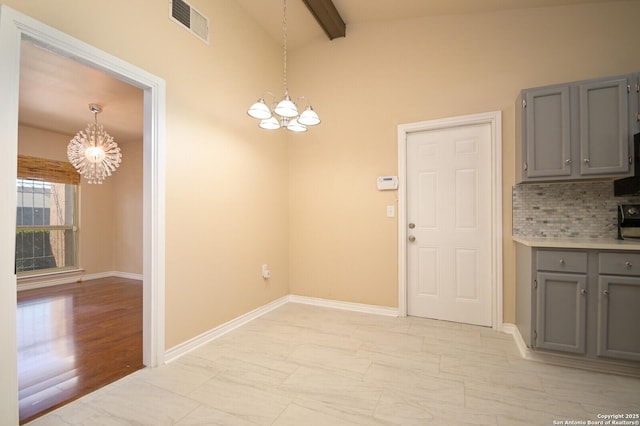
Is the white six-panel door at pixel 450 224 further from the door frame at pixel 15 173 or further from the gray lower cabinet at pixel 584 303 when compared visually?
the door frame at pixel 15 173

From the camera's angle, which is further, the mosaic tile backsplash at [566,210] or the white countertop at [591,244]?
the mosaic tile backsplash at [566,210]

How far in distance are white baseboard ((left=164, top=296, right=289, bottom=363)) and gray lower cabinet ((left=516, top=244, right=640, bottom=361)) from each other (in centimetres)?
263

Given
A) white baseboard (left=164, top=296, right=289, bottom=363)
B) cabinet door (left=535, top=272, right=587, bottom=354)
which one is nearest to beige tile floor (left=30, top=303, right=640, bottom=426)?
white baseboard (left=164, top=296, right=289, bottom=363)

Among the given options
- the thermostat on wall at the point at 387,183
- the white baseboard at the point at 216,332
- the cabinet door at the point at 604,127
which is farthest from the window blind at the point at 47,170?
the cabinet door at the point at 604,127

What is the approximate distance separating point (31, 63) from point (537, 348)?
5.34m

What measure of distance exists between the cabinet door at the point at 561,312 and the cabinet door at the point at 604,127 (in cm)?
92

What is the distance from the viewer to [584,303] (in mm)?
2188

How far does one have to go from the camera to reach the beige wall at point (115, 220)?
5.88 metres

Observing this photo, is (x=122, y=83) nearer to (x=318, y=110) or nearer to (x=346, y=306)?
(x=318, y=110)

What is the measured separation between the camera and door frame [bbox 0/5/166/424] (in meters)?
1.48

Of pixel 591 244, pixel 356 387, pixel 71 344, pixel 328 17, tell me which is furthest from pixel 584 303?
pixel 71 344

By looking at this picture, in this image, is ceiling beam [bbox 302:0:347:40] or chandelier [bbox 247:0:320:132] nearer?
chandelier [bbox 247:0:320:132]

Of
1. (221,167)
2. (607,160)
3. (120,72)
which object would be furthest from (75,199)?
(607,160)

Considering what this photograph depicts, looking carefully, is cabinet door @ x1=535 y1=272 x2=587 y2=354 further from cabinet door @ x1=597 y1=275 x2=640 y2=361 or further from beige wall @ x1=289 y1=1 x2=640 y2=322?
beige wall @ x1=289 y1=1 x2=640 y2=322
